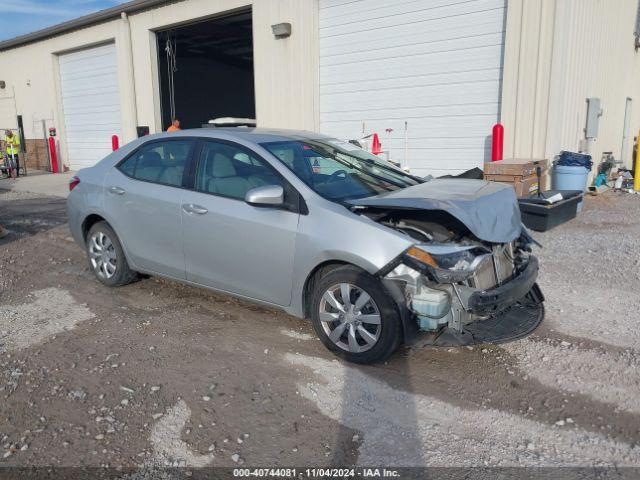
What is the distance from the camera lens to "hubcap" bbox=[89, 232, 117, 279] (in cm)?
554

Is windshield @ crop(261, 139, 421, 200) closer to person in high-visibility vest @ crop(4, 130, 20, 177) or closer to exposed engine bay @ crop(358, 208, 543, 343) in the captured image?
exposed engine bay @ crop(358, 208, 543, 343)

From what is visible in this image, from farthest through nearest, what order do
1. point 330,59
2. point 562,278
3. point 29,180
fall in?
1. point 29,180
2. point 330,59
3. point 562,278

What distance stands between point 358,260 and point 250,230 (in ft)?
3.28

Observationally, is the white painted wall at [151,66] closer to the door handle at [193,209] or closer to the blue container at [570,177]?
the blue container at [570,177]

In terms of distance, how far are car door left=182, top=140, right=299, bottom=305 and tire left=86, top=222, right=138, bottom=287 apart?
3.42 ft

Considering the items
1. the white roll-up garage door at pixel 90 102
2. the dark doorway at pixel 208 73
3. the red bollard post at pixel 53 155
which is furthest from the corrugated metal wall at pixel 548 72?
the red bollard post at pixel 53 155

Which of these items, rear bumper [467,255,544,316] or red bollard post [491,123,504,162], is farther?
red bollard post [491,123,504,162]

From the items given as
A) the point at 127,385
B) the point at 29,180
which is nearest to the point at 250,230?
the point at 127,385

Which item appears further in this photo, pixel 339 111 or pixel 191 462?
pixel 339 111

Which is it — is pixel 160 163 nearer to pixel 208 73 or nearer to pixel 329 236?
pixel 329 236

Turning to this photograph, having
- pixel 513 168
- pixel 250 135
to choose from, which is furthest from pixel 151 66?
pixel 250 135

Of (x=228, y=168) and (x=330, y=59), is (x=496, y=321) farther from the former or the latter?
(x=330, y=59)

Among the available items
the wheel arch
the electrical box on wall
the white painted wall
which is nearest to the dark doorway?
the white painted wall

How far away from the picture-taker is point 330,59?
12.5 metres
